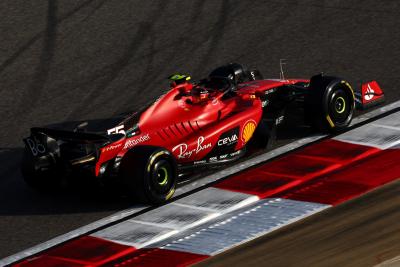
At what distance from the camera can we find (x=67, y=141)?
481 inches

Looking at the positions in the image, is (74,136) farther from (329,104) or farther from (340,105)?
(340,105)

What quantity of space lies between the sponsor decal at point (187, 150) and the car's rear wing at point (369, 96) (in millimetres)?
2738

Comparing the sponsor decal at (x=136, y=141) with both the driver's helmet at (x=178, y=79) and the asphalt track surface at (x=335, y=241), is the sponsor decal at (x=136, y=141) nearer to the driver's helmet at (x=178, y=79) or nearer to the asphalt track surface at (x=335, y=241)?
the driver's helmet at (x=178, y=79)

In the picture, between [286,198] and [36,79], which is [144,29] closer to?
[36,79]

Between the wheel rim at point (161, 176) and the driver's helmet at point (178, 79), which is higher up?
the driver's helmet at point (178, 79)

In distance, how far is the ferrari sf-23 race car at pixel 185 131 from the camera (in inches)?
468

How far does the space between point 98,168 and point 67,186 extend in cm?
79

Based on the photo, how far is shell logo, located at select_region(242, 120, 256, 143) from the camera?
13.0 meters

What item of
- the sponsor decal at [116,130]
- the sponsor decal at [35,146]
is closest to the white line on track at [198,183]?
the sponsor decal at [116,130]

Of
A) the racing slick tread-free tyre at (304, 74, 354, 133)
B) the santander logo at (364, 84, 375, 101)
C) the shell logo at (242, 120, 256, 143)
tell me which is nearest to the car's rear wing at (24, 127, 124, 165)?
the shell logo at (242, 120, 256, 143)

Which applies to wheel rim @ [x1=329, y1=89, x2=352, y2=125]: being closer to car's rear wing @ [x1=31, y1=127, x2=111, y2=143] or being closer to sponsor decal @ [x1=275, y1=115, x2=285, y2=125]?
sponsor decal @ [x1=275, y1=115, x2=285, y2=125]

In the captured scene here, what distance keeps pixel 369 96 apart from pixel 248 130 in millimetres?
2280

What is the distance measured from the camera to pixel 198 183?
41.5 ft

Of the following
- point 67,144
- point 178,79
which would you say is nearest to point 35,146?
point 67,144
